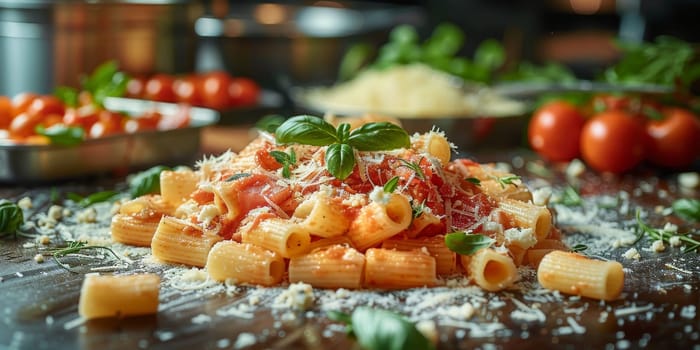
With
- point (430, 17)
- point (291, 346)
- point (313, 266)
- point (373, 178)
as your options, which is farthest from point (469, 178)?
point (430, 17)

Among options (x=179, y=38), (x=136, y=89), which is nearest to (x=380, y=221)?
(x=136, y=89)

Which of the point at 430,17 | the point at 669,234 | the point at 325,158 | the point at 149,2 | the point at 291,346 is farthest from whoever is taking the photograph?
the point at 430,17

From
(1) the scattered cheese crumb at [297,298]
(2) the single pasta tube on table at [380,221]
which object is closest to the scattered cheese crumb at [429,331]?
(1) the scattered cheese crumb at [297,298]

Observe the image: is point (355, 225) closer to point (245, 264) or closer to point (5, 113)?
point (245, 264)

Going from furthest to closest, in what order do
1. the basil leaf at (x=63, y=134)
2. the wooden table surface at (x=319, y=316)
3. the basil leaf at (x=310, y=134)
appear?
the basil leaf at (x=63, y=134) → the basil leaf at (x=310, y=134) → the wooden table surface at (x=319, y=316)

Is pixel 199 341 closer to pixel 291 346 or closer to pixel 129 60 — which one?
pixel 291 346

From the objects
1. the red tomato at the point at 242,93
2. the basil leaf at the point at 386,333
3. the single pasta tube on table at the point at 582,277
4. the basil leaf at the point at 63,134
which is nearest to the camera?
the basil leaf at the point at 386,333

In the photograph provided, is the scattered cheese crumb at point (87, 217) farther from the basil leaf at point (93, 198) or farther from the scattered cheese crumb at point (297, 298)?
the scattered cheese crumb at point (297, 298)
